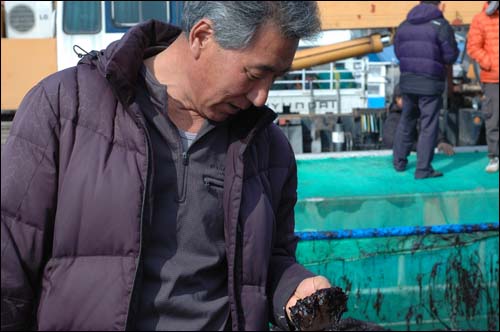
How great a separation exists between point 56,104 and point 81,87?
3.0 inches

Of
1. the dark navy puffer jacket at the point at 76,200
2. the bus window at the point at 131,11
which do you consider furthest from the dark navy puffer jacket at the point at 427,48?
the dark navy puffer jacket at the point at 76,200

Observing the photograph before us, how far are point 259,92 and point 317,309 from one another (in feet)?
1.97

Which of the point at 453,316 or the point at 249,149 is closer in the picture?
the point at 249,149

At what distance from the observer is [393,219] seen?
6047 mm

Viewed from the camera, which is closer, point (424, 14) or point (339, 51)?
Result: point (424, 14)

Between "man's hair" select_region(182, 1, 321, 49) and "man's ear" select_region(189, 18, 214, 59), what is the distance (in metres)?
0.01

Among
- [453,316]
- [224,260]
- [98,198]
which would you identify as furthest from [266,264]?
[453,316]

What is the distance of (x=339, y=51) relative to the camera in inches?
339

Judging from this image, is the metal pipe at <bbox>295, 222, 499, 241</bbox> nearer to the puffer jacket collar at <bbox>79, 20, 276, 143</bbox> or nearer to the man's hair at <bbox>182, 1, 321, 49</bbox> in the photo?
the puffer jacket collar at <bbox>79, 20, 276, 143</bbox>

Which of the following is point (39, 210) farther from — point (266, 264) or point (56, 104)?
point (266, 264)

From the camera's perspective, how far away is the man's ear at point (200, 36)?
1.73m

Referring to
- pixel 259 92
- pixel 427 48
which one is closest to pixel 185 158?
pixel 259 92

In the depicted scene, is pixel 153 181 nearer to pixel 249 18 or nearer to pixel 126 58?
pixel 126 58

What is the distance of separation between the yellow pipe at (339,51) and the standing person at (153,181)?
6.78m
